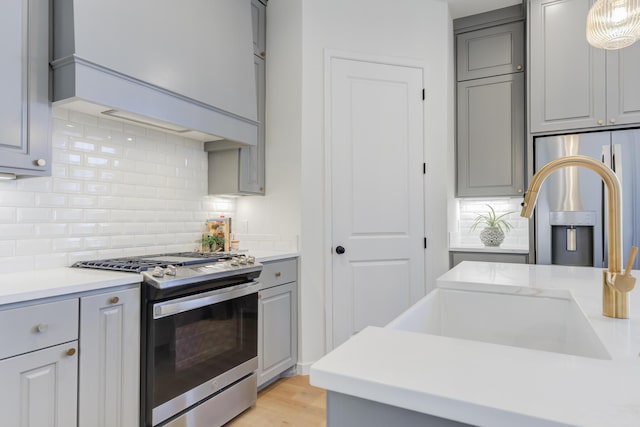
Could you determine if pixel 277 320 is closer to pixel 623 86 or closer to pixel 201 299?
pixel 201 299

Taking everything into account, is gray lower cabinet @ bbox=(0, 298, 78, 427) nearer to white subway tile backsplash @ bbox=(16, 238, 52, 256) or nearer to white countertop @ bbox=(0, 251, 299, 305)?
white countertop @ bbox=(0, 251, 299, 305)

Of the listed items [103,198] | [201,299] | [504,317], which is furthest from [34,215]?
[504,317]

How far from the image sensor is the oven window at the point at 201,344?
180 centimetres

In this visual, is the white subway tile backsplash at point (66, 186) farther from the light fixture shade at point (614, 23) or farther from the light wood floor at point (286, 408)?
the light fixture shade at point (614, 23)

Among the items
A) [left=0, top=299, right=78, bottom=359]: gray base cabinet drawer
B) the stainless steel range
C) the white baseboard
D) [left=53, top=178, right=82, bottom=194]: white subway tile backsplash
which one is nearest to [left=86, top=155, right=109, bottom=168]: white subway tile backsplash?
[left=53, top=178, right=82, bottom=194]: white subway tile backsplash

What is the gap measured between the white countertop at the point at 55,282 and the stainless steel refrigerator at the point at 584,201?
113 inches

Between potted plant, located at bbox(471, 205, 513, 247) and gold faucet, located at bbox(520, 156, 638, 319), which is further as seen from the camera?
potted plant, located at bbox(471, 205, 513, 247)

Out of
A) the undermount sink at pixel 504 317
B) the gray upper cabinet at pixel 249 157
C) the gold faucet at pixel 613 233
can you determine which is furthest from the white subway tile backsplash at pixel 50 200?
the gold faucet at pixel 613 233

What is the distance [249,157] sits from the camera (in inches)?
115

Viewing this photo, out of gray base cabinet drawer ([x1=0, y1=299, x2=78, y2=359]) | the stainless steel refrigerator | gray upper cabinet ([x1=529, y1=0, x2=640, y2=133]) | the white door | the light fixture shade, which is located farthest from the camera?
the white door

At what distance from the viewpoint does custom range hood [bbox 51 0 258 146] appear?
5.65ft

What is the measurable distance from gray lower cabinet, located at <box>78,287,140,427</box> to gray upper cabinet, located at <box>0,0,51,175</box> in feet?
2.18

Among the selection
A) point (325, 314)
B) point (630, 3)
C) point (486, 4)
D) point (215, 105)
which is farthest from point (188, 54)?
point (486, 4)

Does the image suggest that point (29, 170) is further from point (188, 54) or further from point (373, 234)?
point (373, 234)
